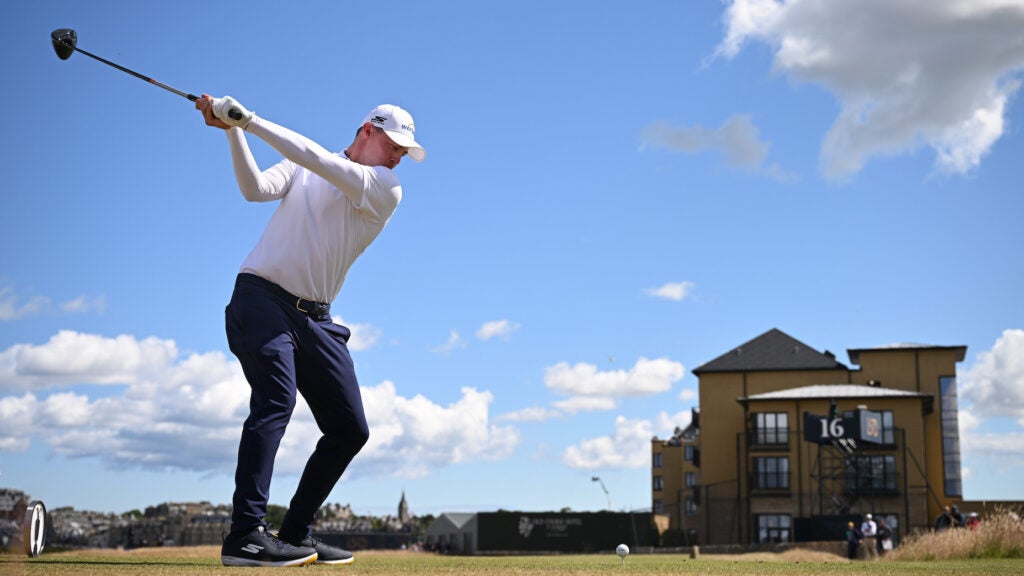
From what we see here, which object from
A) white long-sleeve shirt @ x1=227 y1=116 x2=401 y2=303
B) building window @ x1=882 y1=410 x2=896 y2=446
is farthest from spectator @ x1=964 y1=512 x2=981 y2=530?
building window @ x1=882 y1=410 x2=896 y2=446

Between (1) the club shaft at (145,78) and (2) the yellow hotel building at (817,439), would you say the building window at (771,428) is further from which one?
(1) the club shaft at (145,78)

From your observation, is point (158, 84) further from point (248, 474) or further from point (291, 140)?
point (248, 474)

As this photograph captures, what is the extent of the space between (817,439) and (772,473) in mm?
13546

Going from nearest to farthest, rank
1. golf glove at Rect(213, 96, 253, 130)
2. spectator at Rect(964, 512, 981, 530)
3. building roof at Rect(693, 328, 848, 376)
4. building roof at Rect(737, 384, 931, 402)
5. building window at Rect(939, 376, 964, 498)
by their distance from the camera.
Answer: golf glove at Rect(213, 96, 253, 130) → spectator at Rect(964, 512, 981, 530) → building roof at Rect(737, 384, 931, 402) → building window at Rect(939, 376, 964, 498) → building roof at Rect(693, 328, 848, 376)

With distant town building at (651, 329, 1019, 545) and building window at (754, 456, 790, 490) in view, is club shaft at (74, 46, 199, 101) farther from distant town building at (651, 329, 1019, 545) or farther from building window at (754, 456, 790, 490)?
building window at (754, 456, 790, 490)

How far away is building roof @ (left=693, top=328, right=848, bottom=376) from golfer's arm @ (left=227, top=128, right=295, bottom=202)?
69773 mm

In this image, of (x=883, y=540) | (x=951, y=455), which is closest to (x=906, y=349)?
(x=951, y=455)

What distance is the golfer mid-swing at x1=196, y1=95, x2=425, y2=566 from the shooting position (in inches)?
207

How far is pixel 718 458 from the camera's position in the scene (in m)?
70.2

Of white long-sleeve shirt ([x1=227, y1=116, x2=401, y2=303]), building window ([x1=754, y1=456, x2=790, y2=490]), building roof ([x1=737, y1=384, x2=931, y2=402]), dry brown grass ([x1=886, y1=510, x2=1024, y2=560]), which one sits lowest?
dry brown grass ([x1=886, y1=510, x2=1024, y2=560])

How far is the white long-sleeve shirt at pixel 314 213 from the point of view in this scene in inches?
212

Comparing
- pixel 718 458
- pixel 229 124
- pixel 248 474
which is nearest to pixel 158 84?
pixel 229 124

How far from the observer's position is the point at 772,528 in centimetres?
6341

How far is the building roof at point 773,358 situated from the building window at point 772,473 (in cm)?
920
